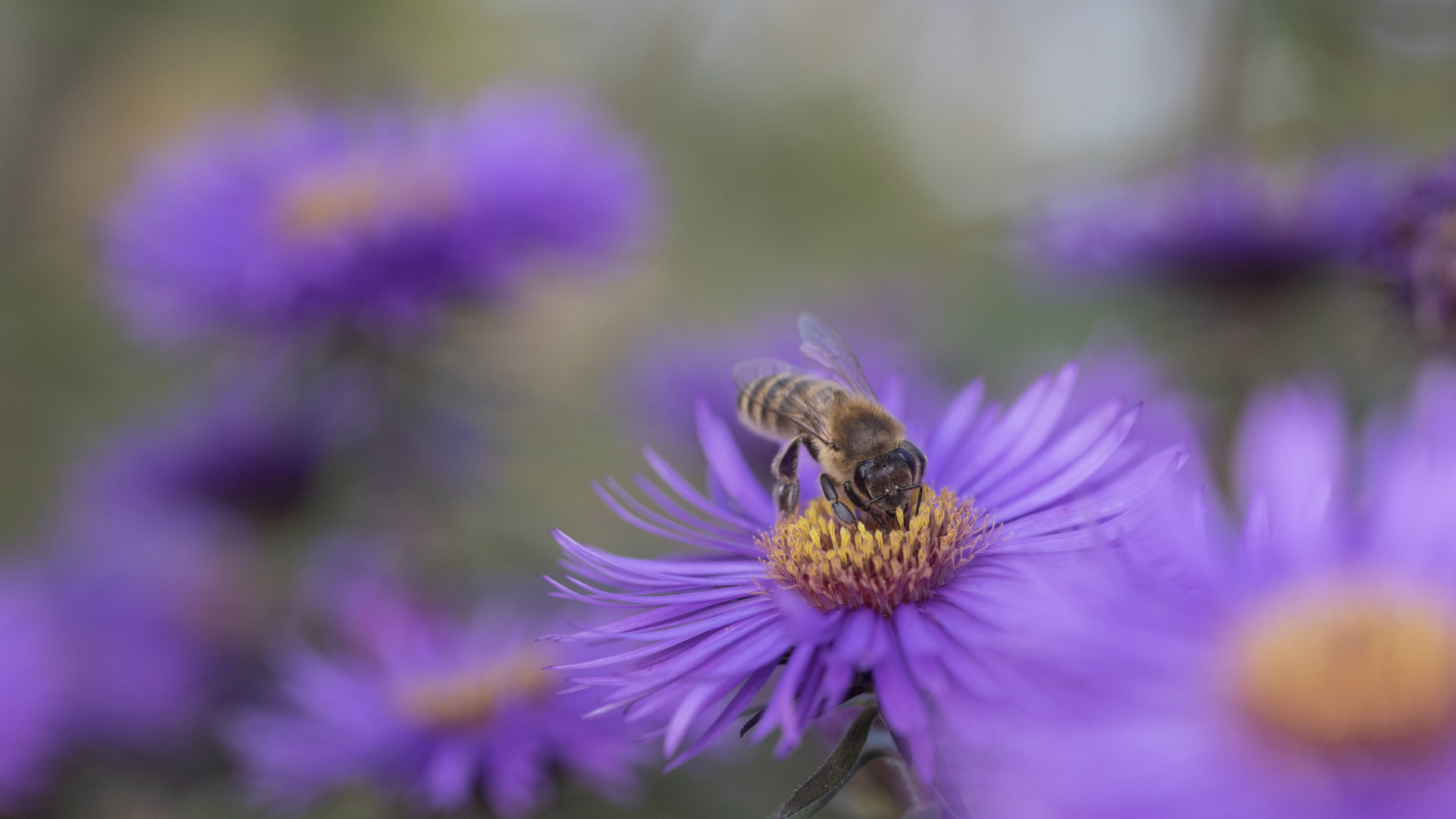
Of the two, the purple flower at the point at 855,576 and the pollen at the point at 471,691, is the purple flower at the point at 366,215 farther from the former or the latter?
the purple flower at the point at 855,576

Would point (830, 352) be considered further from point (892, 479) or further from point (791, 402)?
point (892, 479)

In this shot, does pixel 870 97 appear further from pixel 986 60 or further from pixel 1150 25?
pixel 1150 25

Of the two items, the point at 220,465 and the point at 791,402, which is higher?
the point at 220,465

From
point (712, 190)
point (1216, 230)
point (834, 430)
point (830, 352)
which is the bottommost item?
point (834, 430)

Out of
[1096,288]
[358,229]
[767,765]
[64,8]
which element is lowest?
[767,765]

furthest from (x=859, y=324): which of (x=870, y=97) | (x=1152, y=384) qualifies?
(x=870, y=97)

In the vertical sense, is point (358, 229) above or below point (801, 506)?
above

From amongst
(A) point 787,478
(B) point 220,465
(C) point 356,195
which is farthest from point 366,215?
(A) point 787,478
